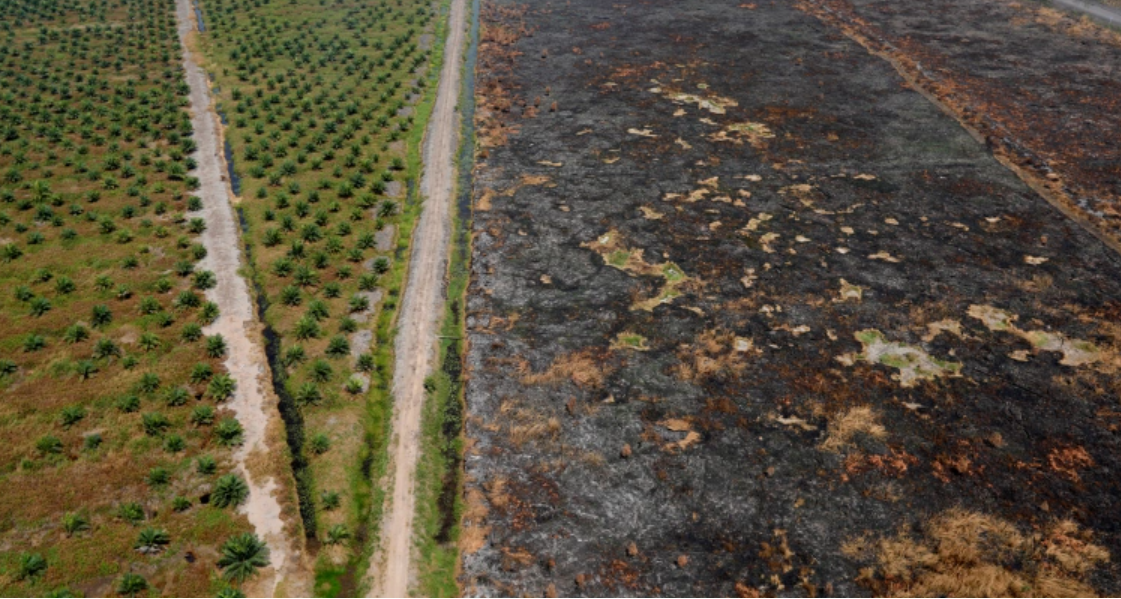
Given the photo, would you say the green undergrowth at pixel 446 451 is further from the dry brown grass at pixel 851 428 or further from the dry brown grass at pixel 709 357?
the dry brown grass at pixel 851 428

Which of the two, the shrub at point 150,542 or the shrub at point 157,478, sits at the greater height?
the shrub at point 157,478

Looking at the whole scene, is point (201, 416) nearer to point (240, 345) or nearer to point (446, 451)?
point (240, 345)

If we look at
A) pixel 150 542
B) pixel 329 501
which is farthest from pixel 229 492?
pixel 329 501

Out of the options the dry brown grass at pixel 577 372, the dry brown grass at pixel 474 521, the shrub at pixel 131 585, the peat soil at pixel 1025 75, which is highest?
the peat soil at pixel 1025 75

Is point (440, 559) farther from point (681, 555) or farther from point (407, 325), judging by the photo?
point (407, 325)

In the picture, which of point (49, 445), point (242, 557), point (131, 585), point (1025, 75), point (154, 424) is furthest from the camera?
point (1025, 75)

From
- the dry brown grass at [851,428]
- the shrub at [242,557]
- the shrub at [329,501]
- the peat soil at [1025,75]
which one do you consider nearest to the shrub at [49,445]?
the shrub at [242,557]
